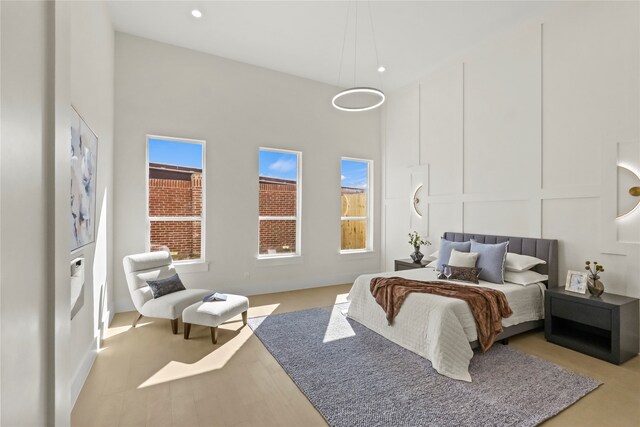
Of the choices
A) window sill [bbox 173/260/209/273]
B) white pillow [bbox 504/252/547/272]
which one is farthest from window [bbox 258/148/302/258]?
white pillow [bbox 504/252/547/272]

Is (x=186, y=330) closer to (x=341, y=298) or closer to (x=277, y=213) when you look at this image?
(x=341, y=298)

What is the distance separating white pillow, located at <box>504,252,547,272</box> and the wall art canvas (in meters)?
4.40

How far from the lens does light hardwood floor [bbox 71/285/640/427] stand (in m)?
2.17

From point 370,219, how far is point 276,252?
2140 mm

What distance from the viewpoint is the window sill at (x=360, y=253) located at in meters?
6.25

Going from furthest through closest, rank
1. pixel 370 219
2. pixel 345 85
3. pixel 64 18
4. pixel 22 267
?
pixel 370 219 < pixel 345 85 < pixel 64 18 < pixel 22 267

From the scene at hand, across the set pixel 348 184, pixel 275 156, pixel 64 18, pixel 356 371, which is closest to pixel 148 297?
pixel 356 371

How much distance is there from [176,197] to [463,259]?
416cm

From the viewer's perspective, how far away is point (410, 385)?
2531 millimetres

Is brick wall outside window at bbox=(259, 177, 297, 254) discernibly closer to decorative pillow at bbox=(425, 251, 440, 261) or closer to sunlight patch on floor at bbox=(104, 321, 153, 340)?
sunlight patch on floor at bbox=(104, 321, 153, 340)

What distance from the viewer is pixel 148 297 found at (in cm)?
369

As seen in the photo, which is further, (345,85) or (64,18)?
(345,85)

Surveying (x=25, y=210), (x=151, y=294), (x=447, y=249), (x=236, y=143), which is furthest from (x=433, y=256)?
(x=25, y=210)

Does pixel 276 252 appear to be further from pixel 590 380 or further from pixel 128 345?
pixel 590 380
